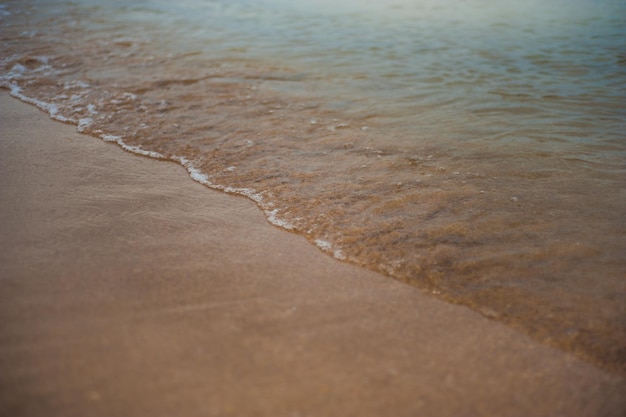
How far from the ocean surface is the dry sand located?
0.70 feet

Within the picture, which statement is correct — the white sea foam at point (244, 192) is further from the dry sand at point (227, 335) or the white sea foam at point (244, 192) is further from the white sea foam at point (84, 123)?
the white sea foam at point (84, 123)

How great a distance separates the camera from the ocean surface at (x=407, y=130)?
2367mm

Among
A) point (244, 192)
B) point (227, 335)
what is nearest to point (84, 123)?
point (244, 192)

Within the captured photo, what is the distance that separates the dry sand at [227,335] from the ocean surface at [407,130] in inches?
8.4

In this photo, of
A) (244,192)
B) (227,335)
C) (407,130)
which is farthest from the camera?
(407,130)

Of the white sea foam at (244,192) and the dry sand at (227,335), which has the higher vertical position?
the white sea foam at (244,192)

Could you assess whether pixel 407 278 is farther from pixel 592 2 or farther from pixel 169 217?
pixel 592 2

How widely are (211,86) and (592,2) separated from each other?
902 cm

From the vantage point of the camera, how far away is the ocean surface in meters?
2.37

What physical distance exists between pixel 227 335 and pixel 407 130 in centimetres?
271

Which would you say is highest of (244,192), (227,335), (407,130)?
(407,130)

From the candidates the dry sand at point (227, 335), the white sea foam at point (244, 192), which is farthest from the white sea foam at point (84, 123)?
the dry sand at point (227, 335)

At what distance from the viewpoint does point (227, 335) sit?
1874 millimetres

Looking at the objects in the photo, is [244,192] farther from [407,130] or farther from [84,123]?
[84,123]
